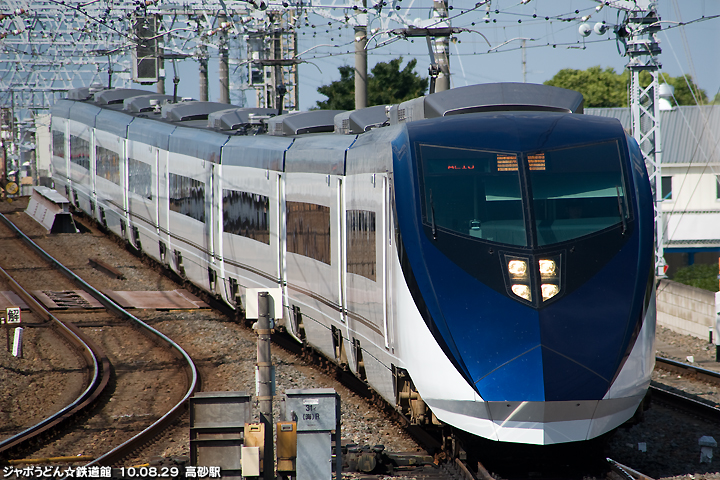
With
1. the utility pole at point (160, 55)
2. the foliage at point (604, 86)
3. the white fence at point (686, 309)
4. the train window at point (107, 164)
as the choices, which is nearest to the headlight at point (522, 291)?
the white fence at point (686, 309)

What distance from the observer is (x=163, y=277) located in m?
22.2

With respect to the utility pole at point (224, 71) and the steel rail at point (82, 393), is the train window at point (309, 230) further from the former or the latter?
the utility pole at point (224, 71)

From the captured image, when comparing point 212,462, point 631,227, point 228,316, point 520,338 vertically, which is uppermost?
point 631,227

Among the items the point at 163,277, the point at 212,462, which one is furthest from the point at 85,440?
the point at 163,277

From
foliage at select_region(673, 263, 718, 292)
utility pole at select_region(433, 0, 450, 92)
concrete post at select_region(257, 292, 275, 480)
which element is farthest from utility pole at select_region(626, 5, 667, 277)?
concrete post at select_region(257, 292, 275, 480)

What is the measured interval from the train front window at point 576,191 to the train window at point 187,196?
1015 centimetres

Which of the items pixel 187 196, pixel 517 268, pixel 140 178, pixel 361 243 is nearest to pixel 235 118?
pixel 187 196

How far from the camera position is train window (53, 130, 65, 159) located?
28906mm

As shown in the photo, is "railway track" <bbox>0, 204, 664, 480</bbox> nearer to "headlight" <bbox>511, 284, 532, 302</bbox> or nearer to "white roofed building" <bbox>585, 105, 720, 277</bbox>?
"headlight" <bbox>511, 284, 532, 302</bbox>

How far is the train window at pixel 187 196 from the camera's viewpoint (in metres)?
17.7

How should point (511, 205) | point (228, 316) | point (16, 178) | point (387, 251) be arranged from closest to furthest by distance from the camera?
point (511, 205)
point (387, 251)
point (228, 316)
point (16, 178)

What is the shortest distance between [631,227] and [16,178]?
42.3m

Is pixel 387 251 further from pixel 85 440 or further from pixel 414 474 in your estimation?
pixel 85 440

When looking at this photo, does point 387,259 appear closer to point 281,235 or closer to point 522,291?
point 522,291
